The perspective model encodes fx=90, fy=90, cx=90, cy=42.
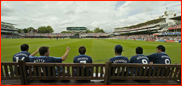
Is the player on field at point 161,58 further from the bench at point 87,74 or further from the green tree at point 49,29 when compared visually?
the green tree at point 49,29

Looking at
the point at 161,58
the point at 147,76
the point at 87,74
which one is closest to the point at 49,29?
the point at 87,74

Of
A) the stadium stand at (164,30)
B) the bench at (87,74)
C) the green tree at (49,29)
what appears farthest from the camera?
the green tree at (49,29)

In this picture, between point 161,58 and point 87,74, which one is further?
point 161,58

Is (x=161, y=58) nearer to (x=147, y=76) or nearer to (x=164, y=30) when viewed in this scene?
(x=147, y=76)

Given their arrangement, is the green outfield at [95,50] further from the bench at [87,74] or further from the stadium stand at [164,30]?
the stadium stand at [164,30]

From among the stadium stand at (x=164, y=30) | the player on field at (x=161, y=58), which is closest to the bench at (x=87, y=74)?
the player on field at (x=161, y=58)

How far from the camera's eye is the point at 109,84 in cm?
289

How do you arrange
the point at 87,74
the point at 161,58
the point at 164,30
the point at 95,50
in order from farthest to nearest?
the point at 164,30, the point at 95,50, the point at 161,58, the point at 87,74

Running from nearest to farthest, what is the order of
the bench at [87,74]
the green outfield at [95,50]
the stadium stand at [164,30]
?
the bench at [87,74] < the green outfield at [95,50] < the stadium stand at [164,30]

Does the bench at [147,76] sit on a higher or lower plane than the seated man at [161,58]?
lower

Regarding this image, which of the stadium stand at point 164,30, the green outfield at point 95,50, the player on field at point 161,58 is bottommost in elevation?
the green outfield at point 95,50

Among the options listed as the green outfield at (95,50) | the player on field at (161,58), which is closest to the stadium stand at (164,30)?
the green outfield at (95,50)

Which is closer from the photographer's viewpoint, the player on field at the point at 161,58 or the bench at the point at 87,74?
the bench at the point at 87,74

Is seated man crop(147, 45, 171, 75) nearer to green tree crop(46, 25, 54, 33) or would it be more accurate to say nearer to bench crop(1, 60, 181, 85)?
bench crop(1, 60, 181, 85)
